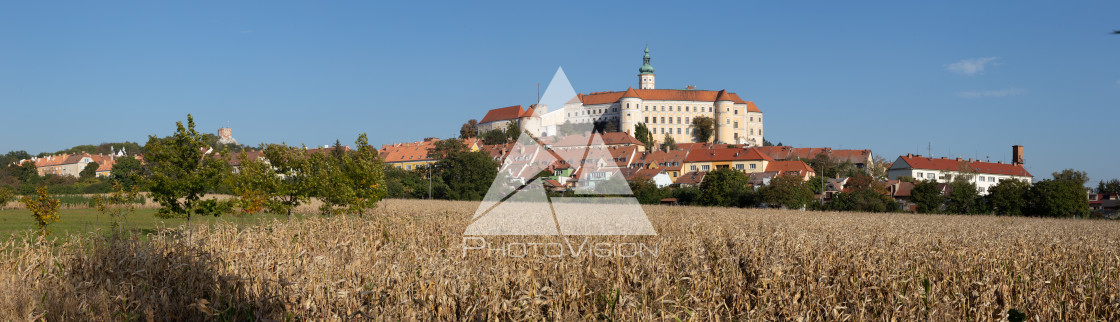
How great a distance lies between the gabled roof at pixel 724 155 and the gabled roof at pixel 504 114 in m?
50.6

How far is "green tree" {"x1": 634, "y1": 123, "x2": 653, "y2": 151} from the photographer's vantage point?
14712cm

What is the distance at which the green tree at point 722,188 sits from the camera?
213ft

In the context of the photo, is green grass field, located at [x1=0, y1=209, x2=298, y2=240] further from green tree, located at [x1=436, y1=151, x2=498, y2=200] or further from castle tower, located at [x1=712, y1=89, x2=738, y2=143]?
castle tower, located at [x1=712, y1=89, x2=738, y2=143]

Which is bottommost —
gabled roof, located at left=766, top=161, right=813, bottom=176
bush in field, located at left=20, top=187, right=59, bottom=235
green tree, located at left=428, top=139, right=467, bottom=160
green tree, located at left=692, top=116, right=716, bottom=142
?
bush in field, located at left=20, top=187, right=59, bottom=235

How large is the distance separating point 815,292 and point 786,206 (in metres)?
55.9

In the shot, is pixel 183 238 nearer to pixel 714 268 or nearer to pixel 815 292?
pixel 714 268

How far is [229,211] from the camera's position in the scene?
24266 millimetres

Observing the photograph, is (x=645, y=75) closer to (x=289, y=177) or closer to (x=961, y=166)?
(x=961, y=166)

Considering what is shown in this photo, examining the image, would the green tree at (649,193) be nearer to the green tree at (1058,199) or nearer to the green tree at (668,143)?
the green tree at (1058,199)

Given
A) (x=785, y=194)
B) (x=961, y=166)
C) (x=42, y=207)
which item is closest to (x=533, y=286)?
(x=42, y=207)

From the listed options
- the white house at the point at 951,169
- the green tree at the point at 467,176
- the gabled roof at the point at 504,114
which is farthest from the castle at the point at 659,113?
the green tree at the point at 467,176

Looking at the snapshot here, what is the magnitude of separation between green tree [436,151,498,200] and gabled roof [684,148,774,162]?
5027cm

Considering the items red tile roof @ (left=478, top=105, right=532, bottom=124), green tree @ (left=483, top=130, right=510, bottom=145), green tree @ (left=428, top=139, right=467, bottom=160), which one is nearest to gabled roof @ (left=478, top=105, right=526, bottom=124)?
red tile roof @ (left=478, top=105, right=532, bottom=124)

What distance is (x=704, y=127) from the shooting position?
157 m
